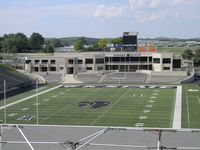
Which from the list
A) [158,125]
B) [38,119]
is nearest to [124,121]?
[158,125]

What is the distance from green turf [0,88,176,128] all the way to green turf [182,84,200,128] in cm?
116

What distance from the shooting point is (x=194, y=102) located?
131 feet

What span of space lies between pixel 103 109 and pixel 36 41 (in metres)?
120

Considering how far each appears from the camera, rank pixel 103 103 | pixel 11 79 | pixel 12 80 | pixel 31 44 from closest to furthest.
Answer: pixel 103 103
pixel 12 80
pixel 11 79
pixel 31 44

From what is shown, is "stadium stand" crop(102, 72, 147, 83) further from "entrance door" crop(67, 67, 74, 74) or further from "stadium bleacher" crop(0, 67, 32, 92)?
"stadium bleacher" crop(0, 67, 32, 92)

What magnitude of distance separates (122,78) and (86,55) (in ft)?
33.2

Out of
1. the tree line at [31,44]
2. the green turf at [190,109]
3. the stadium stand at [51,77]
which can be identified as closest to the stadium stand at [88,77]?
the stadium stand at [51,77]

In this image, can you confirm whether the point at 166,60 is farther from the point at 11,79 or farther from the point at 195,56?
the point at 195,56

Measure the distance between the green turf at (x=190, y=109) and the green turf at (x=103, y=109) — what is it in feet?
3.81

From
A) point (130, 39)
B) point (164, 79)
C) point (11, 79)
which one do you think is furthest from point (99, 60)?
point (11, 79)

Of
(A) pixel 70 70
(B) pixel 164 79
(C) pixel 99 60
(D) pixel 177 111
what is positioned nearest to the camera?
(D) pixel 177 111

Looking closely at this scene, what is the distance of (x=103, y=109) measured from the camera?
3619 cm

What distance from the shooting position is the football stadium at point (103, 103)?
428 inches

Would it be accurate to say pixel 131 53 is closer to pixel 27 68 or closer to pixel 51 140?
pixel 27 68
